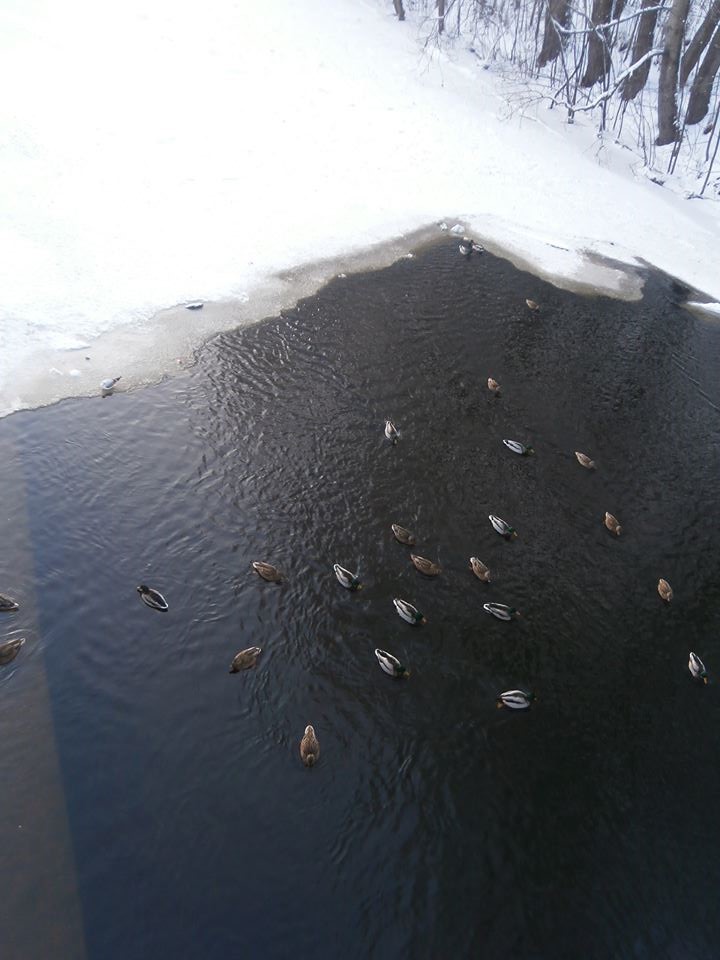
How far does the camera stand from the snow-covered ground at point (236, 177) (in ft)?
50.6

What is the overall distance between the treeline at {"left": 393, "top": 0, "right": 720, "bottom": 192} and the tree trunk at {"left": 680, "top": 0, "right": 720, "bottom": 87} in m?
0.04

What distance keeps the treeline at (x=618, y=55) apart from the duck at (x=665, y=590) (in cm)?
1965

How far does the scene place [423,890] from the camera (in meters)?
6.84

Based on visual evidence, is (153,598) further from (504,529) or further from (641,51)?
(641,51)

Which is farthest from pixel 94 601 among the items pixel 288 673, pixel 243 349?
pixel 243 349

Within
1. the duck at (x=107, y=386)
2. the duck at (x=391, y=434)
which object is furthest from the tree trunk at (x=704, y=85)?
the duck at (x=107, y=386)

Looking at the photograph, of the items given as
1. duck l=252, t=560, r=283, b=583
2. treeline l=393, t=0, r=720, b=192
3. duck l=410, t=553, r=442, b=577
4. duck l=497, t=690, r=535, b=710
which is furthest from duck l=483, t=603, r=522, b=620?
treeline l=393, t=0, r=720, b=192

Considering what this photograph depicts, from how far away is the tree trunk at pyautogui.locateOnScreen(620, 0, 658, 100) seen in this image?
1012 inches

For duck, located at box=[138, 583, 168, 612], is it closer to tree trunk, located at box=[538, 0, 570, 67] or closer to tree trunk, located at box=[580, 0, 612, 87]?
tree trunk, located at box=[580, 0, 612, 87]

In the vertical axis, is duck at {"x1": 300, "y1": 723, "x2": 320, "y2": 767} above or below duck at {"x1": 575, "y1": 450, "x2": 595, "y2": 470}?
below

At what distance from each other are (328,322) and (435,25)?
23.6 m

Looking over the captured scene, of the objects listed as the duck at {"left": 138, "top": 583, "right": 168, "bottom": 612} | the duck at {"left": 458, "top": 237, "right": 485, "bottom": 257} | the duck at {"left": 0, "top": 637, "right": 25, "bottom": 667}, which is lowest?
the duck at {"left": 0, "top": 637, "right": 25, "bottom": 667}

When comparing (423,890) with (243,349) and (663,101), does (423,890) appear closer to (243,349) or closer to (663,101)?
(243,349)

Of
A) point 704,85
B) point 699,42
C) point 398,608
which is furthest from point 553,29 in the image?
point 398,608
